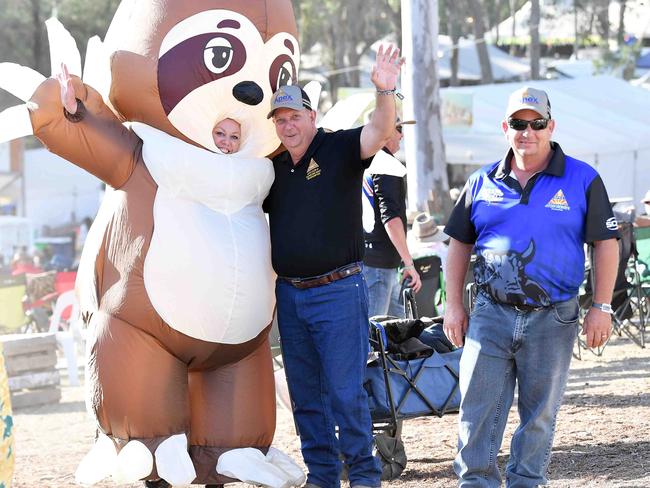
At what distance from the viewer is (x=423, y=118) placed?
13148 mm

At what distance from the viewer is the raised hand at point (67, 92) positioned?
4910 millimetres

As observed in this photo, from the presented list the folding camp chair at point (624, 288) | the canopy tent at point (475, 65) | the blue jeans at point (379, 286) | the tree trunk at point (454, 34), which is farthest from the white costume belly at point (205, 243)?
the canopy tent at point (475, 65)

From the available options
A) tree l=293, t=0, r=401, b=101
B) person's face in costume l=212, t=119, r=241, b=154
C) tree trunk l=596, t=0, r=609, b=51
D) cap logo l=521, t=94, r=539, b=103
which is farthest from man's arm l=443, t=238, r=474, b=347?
tree trunk l=596, t=0, r=609, b=51

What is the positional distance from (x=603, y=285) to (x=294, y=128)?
1.53m

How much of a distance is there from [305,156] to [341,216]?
0.32m

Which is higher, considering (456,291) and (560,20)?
(456,291)

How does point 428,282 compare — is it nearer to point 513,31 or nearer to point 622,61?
point 622,61

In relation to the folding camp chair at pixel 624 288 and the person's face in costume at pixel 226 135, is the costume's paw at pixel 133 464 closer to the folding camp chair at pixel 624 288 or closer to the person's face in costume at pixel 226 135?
the person's face in costume at pixel 226 135

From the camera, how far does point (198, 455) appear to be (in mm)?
5141

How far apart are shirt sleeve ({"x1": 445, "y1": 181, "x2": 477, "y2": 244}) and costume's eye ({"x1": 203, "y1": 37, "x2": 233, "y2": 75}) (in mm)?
1259

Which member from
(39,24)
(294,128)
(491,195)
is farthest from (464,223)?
(39,24)

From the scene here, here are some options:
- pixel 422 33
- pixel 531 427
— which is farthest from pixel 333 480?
pixel 422 33

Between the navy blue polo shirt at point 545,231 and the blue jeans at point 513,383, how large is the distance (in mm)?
101

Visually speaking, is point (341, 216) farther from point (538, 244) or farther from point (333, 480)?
point (333, 480)
